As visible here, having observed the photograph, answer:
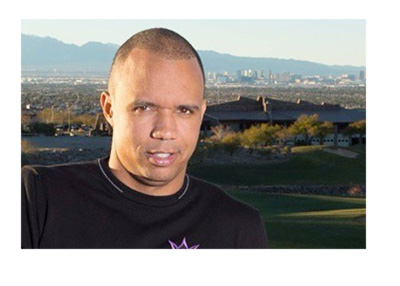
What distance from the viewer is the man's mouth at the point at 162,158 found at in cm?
277

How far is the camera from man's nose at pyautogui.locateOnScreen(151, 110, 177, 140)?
280 centimetres

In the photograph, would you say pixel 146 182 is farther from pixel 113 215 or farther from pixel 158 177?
pixel 113 215

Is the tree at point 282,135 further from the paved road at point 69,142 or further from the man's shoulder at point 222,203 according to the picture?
the man's shoulder at point 222,203

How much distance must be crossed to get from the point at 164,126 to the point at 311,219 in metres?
3.41

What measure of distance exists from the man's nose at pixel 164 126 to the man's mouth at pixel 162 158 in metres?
0.07

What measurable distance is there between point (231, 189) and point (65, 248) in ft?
10.7

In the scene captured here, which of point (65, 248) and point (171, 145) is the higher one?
point (171, 145)

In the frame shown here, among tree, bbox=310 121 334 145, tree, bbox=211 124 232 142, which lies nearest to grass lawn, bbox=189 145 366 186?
tree, bbox=310 121 334 145

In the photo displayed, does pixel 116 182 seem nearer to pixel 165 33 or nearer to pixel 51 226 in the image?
pixel 51 226

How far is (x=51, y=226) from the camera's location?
103 inches

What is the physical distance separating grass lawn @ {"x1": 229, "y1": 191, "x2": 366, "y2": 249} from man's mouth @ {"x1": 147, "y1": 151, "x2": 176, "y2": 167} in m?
2.63
